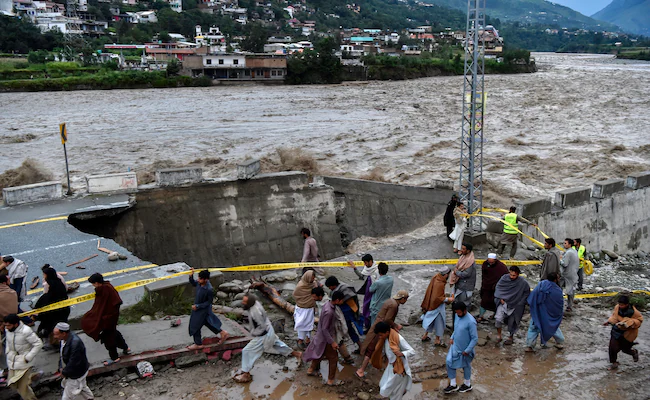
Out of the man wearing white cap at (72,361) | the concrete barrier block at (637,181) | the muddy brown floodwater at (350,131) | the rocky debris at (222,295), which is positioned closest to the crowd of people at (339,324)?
the man wearing white cap at (72,361)

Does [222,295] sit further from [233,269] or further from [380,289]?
[380,289]

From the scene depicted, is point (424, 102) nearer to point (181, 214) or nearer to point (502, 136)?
point (502, 136)

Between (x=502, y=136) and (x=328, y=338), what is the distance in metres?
34.2

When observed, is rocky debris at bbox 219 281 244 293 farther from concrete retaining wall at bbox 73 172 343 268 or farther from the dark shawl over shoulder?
concrete retaining wall at bbox 73 172 343 268

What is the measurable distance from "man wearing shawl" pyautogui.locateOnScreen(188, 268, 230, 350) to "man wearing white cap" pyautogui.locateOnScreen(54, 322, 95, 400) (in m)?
1.54

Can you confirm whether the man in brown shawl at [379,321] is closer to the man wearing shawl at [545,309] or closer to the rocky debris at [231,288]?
the man wearing shawl at [545,309]

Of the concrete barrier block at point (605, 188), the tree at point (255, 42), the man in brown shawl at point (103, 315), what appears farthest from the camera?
the tree at point (255, 42)

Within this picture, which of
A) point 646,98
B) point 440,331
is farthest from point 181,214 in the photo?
point 646,98

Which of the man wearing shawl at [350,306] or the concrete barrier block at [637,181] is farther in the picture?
the concrete barrier block at [637,181]

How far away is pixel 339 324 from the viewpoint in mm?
7246

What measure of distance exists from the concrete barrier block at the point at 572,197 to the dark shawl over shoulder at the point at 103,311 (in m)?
13.2

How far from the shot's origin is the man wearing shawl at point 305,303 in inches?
302

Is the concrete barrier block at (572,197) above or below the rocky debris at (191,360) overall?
above

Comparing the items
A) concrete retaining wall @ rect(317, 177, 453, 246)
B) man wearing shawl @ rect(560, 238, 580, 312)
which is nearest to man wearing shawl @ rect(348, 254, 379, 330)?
man wearing shawl @ rect(560, 238, 580, 312)
